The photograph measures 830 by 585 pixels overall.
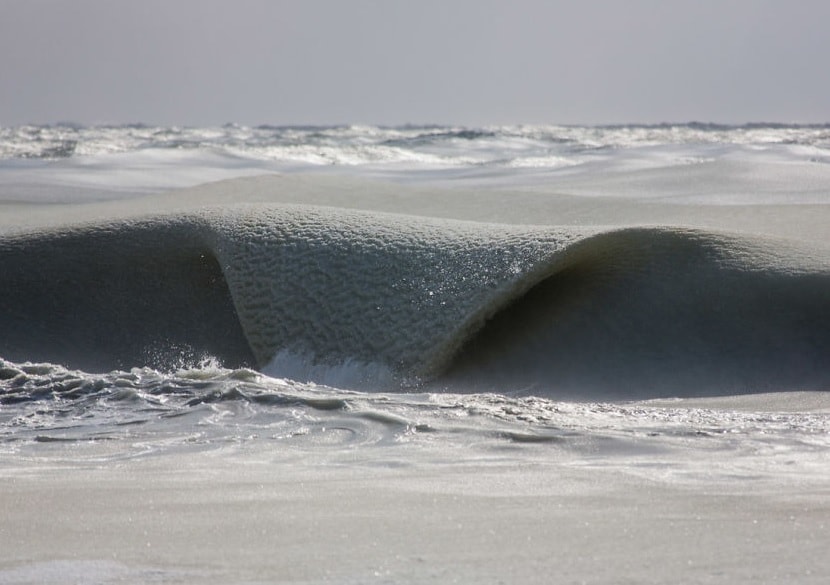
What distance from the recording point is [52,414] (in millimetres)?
2035

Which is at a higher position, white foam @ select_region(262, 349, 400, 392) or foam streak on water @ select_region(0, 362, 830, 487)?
foam streak on water @ select_region(0, 362, 830, 487)

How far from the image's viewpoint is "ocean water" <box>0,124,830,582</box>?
5.63 feet

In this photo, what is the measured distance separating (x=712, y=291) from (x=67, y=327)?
66.2 inches

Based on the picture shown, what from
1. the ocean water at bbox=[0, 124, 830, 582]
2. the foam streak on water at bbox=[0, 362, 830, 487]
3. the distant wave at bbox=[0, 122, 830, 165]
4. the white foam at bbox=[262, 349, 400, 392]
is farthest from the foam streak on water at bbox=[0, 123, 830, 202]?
the foam streak on water at bbox=[0, 362, 830, 487]

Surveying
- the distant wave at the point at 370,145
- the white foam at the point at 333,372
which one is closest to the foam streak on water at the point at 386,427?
the white foam at the point at 333,372

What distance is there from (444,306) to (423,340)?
99 millimetres

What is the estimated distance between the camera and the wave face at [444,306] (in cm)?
261

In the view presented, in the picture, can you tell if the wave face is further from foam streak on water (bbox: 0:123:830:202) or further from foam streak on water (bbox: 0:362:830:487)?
foam streak on water (bbox: 0:123:830:202)

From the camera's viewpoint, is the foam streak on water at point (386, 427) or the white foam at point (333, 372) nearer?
the foam streak on water at point (386, 427)

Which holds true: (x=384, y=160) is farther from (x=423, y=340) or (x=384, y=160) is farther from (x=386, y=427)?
(x=386, y=427)

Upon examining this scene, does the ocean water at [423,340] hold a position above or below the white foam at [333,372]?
above

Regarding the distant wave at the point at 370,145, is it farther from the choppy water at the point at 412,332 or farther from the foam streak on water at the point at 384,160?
the choppy water at the point at 412,332

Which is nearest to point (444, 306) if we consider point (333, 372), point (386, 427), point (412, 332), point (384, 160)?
point (412, 332)

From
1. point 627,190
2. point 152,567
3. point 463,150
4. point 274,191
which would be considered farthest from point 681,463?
point 463,150
